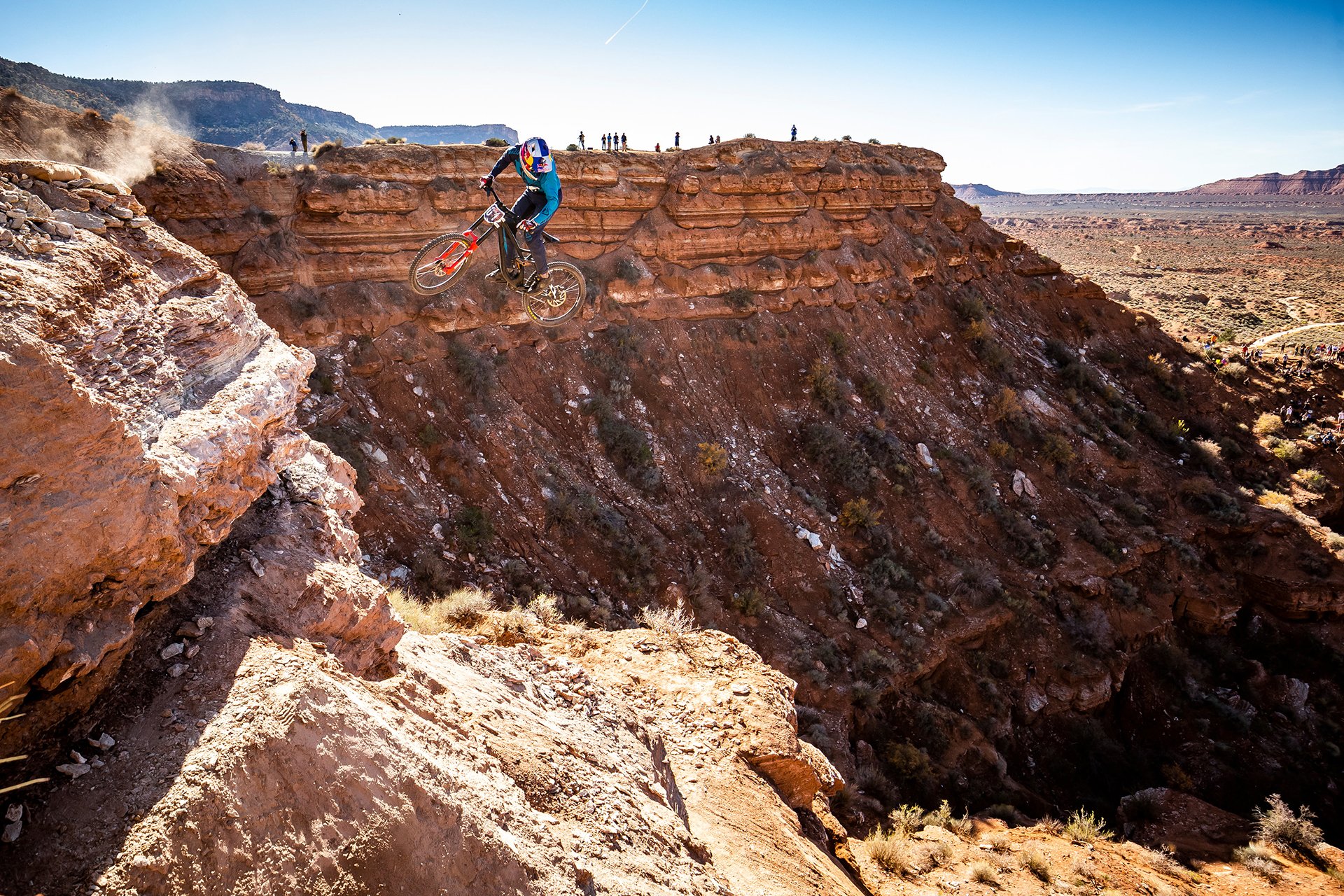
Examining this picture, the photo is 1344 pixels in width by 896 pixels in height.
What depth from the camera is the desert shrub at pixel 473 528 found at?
1219cm

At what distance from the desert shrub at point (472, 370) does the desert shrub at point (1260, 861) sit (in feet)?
53.2

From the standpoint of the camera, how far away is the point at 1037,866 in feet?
31.1

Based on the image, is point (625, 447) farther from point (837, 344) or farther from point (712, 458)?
point (837, 344)

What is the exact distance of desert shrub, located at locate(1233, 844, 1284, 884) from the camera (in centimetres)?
1087

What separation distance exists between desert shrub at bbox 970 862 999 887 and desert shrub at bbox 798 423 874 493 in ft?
30.5

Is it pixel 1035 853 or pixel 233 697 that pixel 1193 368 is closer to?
pixel 1035 853

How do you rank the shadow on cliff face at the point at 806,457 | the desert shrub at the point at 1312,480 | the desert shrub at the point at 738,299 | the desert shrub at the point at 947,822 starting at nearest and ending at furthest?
the desert shrub at the point at 947,822 < the shadow on cliff face at the point at 806,457 < the desert shrub at the point at 738,299 < the desert shrub at the point at 1312,480

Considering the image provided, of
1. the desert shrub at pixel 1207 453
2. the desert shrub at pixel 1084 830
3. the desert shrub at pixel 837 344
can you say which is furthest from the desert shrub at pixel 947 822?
the desert shrub at pixel 1207 453

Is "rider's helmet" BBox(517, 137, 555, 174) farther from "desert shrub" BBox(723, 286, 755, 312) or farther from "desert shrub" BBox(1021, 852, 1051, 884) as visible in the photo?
"desert shrub" BBox(1021, 852, 1051, 884)

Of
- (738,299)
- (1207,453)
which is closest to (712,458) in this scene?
(738,299)

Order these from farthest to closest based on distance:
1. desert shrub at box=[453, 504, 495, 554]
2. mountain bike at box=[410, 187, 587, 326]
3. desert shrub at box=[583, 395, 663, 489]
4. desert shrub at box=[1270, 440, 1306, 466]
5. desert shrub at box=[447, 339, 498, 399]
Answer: desert shrub at box=[1270, 440, 1306, 466] → desert shrub at box=[583, 395, 663, 489] → desert shrub at box=[447, 339, 498, 399] → desert shrub at box=[453, 504, 495, 554] → mountain bike at box=[410, 187, 587, 326]

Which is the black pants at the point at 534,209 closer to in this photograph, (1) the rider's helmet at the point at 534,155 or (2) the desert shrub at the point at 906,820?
(1) the rider's helmet at the point at 534,155

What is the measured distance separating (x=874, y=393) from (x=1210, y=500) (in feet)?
36.7

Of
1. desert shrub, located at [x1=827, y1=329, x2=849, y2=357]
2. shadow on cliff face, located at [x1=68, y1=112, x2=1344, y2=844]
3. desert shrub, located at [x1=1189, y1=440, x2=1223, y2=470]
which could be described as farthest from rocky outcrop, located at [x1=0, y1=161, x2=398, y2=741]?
desert shrub, located at [x1=1189, y1=440, x2=1223, y2=470]
